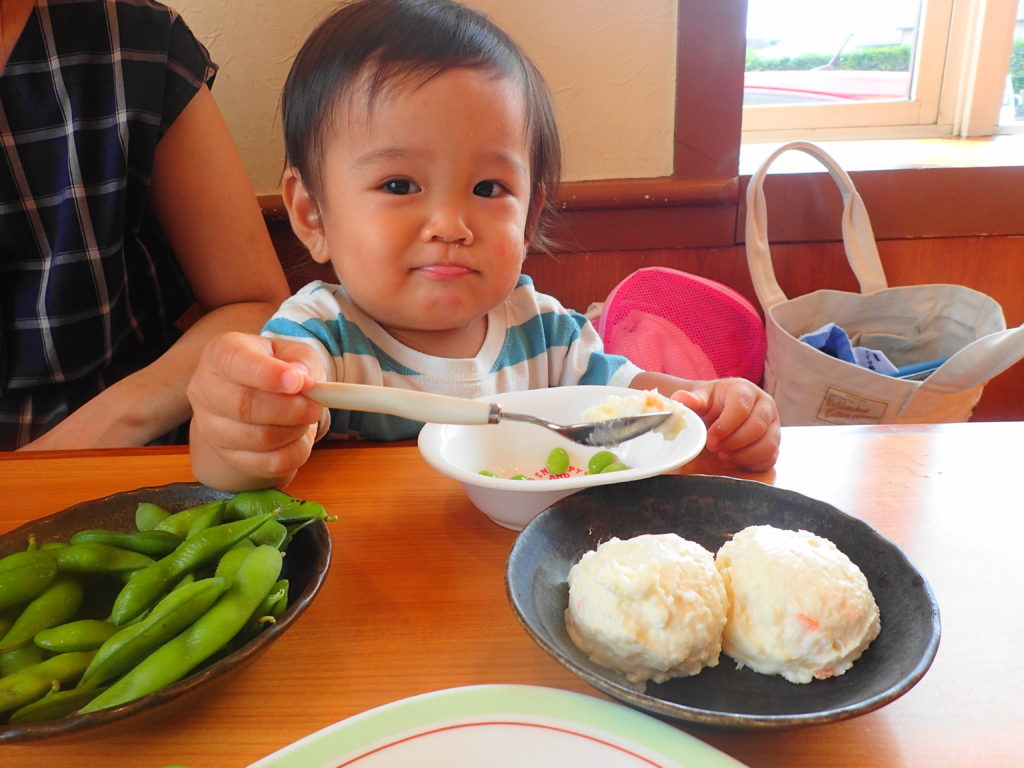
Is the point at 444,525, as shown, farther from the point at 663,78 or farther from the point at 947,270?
the point at 947,270

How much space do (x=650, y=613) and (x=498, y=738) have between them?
0.45ft

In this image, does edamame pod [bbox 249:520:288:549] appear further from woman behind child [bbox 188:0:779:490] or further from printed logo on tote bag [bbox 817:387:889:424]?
printed logo on tote bag [bbox 817:387:889:424]

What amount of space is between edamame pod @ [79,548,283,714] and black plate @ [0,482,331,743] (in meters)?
0.02

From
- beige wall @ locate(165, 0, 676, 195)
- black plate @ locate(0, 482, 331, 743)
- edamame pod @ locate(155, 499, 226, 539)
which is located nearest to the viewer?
black plate @ locate(0, 482, 331, 743)

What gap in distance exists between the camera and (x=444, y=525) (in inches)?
30.4

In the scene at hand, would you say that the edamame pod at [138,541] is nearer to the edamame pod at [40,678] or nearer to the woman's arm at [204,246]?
the edamame pod at [40,678]

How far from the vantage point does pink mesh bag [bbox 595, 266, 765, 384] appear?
1.50 metres

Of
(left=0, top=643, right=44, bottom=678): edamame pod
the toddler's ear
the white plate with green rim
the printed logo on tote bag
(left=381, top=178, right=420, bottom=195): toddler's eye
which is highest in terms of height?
(left=381, top=178, right=420, bottom=195): toddler's eye

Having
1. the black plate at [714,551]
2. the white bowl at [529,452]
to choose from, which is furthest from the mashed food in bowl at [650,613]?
the white bowl at [529,452]

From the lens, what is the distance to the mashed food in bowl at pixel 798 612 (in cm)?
52

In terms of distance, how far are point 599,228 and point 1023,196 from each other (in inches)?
41.2

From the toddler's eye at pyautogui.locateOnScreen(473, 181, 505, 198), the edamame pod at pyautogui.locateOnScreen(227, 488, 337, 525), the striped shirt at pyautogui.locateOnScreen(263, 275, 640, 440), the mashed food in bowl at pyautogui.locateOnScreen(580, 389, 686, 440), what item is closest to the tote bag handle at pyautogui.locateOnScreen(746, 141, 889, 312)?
the striped shirt at pyautogui.locateOnScreen(263, 275, 640, 440)

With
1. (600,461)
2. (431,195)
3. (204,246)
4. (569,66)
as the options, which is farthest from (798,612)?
(569,66)

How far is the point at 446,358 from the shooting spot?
3.76ft
